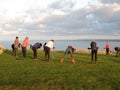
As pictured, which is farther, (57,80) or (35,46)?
(35,46)

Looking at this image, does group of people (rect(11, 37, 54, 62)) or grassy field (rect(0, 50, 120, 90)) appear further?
group of people (rect(11, 37, 54, 62))

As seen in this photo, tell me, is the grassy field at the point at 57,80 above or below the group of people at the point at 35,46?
below

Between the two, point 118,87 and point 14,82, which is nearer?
point 118,87

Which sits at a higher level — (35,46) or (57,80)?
(35,46)

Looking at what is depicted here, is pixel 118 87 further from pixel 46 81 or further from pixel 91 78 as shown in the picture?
pixel 46 81

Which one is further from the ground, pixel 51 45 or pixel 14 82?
pixel 51 45

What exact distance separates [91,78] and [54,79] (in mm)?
2463

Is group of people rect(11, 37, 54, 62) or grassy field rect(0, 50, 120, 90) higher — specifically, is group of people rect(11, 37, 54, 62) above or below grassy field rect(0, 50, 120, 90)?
above

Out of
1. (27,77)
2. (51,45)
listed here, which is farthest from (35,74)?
(51,45)

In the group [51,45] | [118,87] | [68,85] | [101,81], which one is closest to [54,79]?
[68,85]

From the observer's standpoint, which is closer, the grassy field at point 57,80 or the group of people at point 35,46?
the grassy field at point 57,80

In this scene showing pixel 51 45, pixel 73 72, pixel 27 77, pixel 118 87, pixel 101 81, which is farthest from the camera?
pixel 51 45

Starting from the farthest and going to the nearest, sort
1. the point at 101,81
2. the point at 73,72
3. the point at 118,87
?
the point at 73,72
the point at 101,81
the point at 118,87

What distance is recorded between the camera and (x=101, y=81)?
1766 centimetres
